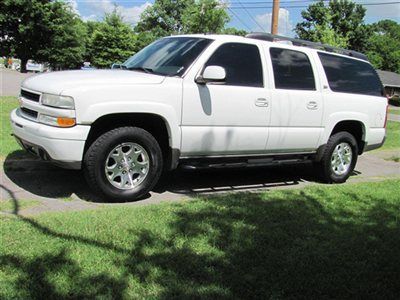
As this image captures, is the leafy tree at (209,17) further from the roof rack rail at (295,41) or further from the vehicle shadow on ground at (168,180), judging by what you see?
the vehicle shadow on ground at (168,180)

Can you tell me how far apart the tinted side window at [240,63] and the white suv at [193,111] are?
0.01 metres

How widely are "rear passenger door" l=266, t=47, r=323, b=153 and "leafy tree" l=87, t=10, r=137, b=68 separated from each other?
34.0m

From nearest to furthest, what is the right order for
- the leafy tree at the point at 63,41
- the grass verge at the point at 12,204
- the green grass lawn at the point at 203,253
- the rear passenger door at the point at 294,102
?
the green grass lawn at the point at 203,253, the grass verge at the point at 12,204, the rear passenger door at the point at 294,102, the leafy tree at the point at 63,41

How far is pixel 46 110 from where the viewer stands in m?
5.30

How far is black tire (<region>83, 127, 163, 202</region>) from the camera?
5.42 m

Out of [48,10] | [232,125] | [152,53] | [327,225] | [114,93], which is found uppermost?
[48,10]

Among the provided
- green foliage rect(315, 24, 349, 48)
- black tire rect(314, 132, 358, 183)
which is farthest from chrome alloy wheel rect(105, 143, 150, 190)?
green foliage rect(315, 24, 349, 48)

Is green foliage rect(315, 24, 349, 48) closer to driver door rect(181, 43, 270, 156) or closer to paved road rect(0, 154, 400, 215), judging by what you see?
paved road rect(0, 154, 400, 215)

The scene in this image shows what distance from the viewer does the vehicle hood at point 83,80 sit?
5.27 metres

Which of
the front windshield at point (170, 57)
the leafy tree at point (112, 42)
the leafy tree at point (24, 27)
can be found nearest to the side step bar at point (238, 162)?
the front windshield at point (170, 57)

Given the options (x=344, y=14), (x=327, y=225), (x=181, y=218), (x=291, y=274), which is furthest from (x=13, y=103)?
(x=344, y=14)

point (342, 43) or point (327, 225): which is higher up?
point (342, 43)

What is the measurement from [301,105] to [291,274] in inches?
139

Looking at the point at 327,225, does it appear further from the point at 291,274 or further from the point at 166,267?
the point at 166,267
